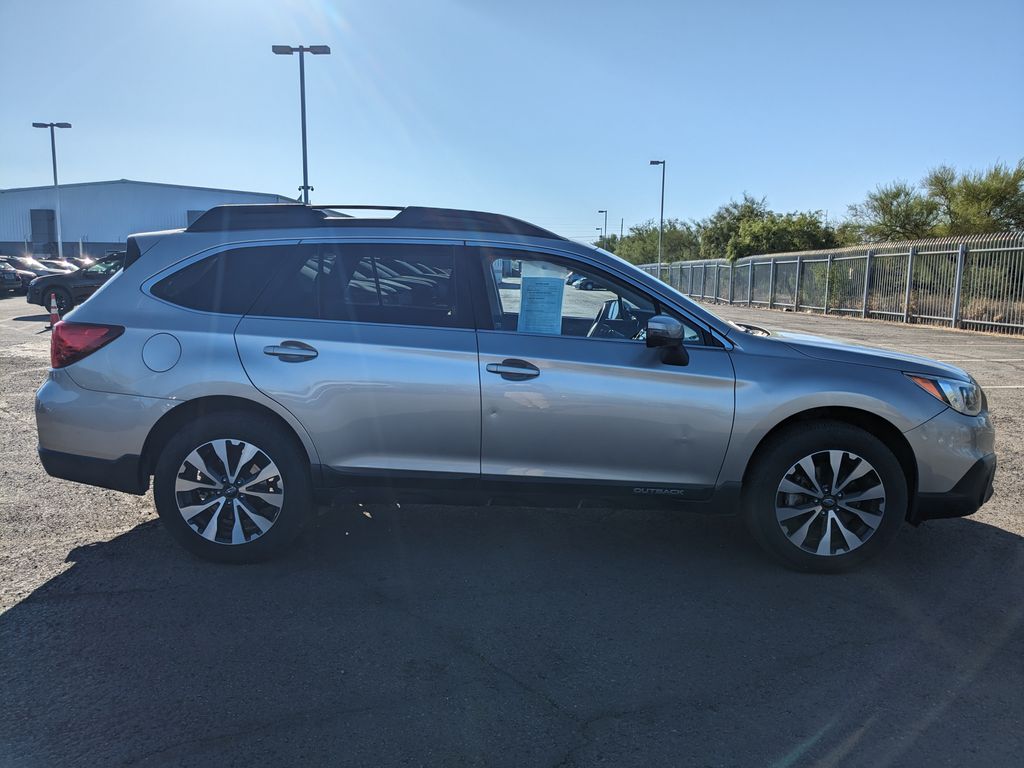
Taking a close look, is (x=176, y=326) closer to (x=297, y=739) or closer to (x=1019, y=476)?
(x=297, y=739)

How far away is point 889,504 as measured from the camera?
4070 mm

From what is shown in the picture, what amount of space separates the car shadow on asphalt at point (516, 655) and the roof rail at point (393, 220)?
5.97 feet

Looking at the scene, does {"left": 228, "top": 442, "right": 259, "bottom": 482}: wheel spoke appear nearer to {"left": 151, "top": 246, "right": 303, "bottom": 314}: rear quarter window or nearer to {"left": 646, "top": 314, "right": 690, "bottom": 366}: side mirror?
{"left": 151, "top": 246, "right": 303, "bottom": 314}: rear quarter window

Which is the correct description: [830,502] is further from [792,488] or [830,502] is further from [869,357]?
[869,357]

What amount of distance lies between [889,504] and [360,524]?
3040mm

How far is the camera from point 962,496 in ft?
13.5

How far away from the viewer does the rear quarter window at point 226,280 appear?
4.26 meters

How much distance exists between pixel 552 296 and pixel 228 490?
6.55ft

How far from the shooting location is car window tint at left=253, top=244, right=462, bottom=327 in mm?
4227

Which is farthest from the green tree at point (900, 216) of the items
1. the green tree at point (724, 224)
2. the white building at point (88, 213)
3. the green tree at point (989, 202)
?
the white building at point (88, 213)

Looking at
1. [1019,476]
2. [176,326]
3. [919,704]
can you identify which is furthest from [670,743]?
[1019,476]

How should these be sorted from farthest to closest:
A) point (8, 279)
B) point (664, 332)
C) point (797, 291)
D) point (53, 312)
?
point (797, 291)
point (8, 279)
point (53, 312)
point (664, 332)

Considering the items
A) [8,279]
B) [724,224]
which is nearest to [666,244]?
[724,224]

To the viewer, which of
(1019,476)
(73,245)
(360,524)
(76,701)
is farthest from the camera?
(73,245)
